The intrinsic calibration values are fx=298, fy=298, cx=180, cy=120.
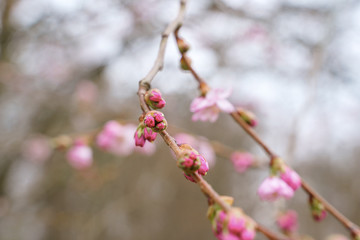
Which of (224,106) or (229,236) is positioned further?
(224,106)

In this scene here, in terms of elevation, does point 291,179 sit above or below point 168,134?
below

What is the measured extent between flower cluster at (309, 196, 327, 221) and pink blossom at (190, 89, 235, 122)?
35 centimetres

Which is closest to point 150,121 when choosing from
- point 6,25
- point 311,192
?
point 311,192

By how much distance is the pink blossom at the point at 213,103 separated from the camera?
34.2 inches

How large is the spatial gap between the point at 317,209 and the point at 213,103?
42cm

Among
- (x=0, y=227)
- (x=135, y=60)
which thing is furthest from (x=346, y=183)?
(x=0, y=227)

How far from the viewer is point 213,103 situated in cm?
89

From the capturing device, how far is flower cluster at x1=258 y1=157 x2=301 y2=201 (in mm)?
851

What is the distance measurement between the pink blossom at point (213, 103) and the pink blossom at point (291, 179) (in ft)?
0.79

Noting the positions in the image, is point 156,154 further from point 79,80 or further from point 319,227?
point 319,227

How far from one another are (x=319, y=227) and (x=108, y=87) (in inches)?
402

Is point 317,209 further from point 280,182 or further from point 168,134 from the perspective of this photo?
point 168,134

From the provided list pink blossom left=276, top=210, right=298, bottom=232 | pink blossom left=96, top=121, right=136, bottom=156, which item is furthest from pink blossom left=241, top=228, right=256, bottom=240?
pink blossom left=96, top=121, right=136, bottom=156

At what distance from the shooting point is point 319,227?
36.2 feet
